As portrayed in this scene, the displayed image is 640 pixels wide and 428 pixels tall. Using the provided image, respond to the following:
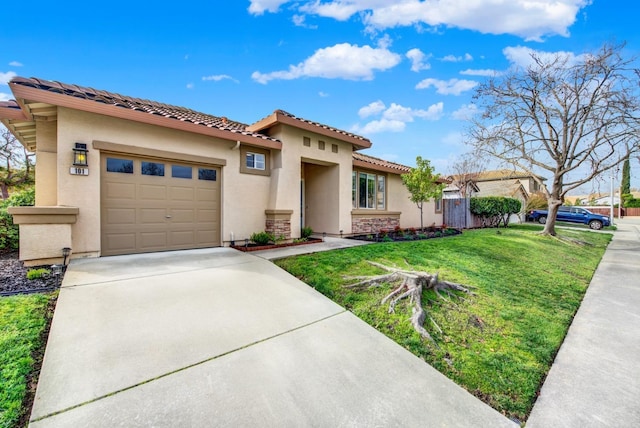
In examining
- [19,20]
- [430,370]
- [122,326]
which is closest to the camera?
[430,370]

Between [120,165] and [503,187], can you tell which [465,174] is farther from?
[120,165]

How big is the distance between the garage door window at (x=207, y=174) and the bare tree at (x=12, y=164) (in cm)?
1449

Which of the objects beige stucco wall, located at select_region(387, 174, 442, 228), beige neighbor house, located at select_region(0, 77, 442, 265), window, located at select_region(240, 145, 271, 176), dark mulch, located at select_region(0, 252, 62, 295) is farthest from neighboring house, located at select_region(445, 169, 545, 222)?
dark mulch, located at select_region(0, 252, 62, 295)

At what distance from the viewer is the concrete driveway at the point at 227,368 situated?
6.70 ft

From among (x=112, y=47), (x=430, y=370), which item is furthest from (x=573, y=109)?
(x=112, y=47)

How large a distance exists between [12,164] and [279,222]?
18311 mm

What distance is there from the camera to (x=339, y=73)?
41.1ft

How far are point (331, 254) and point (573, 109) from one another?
42.1 ft

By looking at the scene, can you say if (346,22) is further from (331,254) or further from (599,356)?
(599,356)

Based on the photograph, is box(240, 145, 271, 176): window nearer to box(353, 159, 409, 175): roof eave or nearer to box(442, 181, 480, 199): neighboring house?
box(353, 159, 409, 175): roof eave

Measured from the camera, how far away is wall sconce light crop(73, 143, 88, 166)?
5.75 meters

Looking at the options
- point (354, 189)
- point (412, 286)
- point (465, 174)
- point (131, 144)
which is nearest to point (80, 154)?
point (131, 144)

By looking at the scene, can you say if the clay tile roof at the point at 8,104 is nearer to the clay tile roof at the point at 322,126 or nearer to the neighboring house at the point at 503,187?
the clay tile roof at the point at 322,126

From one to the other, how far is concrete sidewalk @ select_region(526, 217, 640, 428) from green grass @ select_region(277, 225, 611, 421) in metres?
0.12
